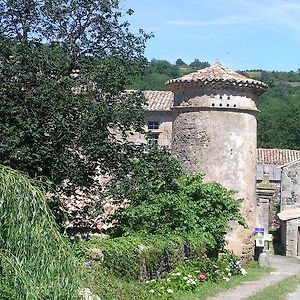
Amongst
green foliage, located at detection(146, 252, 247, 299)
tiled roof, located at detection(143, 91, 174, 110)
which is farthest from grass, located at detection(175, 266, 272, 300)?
tiled roof, located at detection(143, 91, 174, 110)

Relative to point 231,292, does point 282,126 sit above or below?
above

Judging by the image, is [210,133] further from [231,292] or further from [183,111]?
[231,292]

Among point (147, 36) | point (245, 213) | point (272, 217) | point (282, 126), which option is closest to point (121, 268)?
point (147, 36)

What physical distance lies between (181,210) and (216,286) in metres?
2.22

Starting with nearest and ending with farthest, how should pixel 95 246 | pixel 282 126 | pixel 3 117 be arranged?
pixel 95 246 → pixel 3 117 → pixel 282 126

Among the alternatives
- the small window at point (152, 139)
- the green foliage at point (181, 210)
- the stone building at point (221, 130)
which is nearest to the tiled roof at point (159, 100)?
the small window at point (152, 139)

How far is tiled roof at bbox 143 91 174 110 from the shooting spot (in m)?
36.3

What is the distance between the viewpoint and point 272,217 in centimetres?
3931

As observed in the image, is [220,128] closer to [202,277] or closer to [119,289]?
[202,277]

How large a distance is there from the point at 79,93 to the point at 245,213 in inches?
291

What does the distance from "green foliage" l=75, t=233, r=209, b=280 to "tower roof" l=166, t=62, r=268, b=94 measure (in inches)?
199

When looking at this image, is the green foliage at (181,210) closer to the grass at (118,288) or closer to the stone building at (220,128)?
the stone building at (220,128)

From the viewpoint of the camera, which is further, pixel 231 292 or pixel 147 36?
pixel 147 36

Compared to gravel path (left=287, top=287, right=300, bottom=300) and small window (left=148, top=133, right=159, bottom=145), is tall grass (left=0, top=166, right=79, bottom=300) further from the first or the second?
small window (left=148, top=133, right=159, bottom=145)
